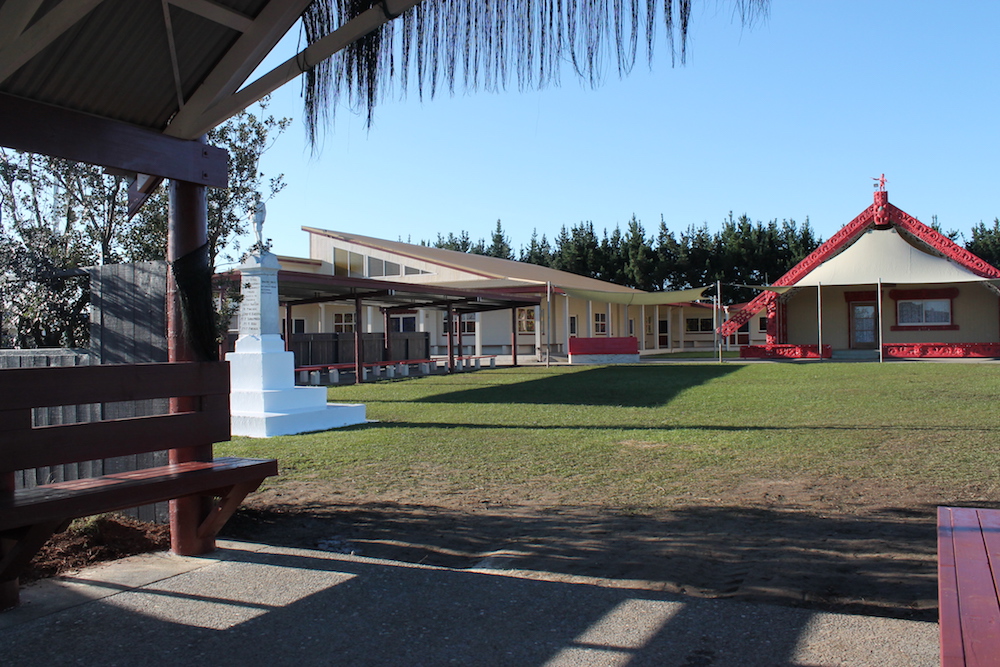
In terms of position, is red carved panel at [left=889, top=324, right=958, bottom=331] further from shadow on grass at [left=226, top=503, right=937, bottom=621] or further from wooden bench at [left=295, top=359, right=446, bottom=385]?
shadow on grass at [left=226, top=503, right=937, bottom=621]

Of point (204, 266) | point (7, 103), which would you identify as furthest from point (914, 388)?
point (7, 103)

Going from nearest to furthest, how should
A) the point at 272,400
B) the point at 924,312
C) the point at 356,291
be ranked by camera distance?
A: the point at 272,400 < the point at 356,291 < the point at 924,312

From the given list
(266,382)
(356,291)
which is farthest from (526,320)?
(266,382)

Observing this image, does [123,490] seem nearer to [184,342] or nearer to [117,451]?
[117,451]

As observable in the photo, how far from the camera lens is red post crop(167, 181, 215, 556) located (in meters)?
4.65

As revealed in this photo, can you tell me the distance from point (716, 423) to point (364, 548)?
712cm

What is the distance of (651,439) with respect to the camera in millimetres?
9531

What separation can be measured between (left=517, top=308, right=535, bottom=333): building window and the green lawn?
54.6 ft

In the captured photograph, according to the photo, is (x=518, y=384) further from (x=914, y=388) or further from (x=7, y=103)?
(x=7, y=103)

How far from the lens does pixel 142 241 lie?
1164cm

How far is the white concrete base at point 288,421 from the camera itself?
10.7 m

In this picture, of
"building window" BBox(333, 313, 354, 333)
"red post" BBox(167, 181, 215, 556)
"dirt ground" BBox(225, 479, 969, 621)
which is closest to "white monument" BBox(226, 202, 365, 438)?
"dirt ground" BBox(225, 479, 969, 621)

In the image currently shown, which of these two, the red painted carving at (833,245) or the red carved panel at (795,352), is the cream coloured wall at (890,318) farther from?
the red carved panel at (795,352)

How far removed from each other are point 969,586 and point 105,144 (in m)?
4.50
